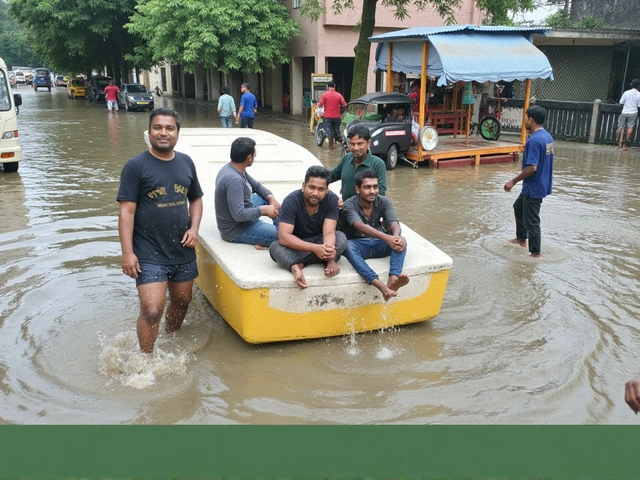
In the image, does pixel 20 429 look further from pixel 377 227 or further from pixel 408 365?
pixel 377 227

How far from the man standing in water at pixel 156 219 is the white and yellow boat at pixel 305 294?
54 cm

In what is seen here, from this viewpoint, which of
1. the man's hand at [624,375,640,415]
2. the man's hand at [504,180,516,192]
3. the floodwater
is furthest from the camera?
the man's hand at [504,180,516,192]

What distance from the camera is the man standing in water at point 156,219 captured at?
4461mm

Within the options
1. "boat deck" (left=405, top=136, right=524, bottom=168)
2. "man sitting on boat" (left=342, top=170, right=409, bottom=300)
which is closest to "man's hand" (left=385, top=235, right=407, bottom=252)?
"man sitting on boat" (left=342, top=170, right=409, bottom=300)

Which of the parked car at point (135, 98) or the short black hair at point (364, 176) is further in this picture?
the parked car at point (135, 98)

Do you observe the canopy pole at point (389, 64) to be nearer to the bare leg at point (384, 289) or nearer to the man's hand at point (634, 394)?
the bare leg at point (384, 289)

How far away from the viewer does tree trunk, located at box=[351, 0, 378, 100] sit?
57.7ft

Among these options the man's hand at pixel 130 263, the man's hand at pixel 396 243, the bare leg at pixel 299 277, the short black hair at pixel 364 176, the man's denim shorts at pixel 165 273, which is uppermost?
the short black hair at pixel 364 176

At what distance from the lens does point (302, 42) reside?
2781 cm

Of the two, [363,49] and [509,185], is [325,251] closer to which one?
[509,185]

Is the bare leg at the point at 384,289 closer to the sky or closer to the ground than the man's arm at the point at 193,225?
closer to the ground

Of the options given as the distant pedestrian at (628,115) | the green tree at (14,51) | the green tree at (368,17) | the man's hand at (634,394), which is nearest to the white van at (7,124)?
the green tree at (368,17)

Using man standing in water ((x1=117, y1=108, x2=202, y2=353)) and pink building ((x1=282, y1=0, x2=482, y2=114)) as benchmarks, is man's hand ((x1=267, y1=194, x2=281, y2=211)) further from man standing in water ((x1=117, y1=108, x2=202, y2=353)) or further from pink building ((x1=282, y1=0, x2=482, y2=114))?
pink building ((x1=282, y1=0, x2=482, y2=114))

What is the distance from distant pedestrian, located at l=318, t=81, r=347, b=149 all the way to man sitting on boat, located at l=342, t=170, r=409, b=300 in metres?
11.0
